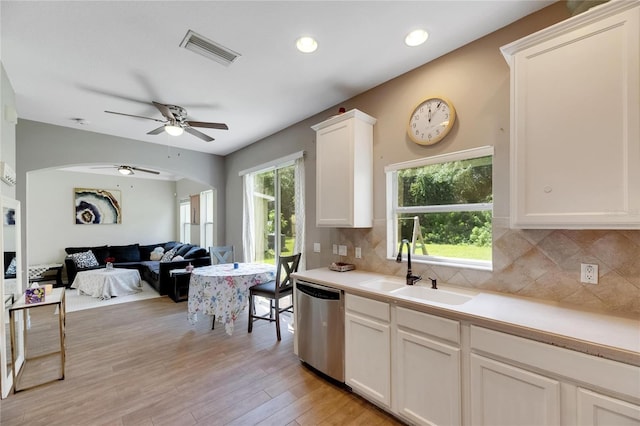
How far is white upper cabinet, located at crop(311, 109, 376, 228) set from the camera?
8.78ft

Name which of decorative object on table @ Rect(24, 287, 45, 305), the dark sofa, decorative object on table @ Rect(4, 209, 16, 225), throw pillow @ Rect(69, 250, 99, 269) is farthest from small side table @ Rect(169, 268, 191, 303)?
throw pillow @ Rect(69, 250, 99, 269)

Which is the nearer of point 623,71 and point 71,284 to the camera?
point 623,71

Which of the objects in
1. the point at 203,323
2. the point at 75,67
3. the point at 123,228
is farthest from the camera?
the point at 123,228

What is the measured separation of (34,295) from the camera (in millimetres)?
2516

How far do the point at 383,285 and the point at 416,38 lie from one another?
200cm

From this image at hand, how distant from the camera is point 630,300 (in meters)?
1.56

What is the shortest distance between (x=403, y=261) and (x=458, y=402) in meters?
1.17

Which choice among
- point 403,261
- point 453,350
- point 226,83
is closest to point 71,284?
point 226,83

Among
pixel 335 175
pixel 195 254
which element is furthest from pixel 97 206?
pixel 335 175

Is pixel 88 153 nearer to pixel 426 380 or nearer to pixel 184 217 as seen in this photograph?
pixel 184 217

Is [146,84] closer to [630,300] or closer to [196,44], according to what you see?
[196,44]

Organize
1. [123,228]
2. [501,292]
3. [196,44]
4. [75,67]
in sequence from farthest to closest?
[123,228]
[75,67]
[196,44]
[501,292]

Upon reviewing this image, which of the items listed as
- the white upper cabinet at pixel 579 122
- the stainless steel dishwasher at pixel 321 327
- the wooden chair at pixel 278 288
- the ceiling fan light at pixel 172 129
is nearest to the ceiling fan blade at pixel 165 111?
the ceiling fan light at pixel 172 129

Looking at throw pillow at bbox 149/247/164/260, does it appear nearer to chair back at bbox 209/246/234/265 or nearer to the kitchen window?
chair back at bbox 209/246/234/265
